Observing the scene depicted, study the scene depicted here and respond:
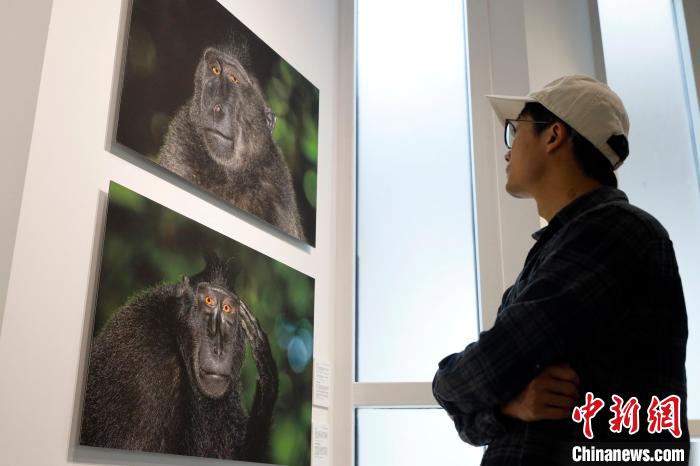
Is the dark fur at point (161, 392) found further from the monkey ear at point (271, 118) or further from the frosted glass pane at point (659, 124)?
the frosted glass pane at point (659, 124)

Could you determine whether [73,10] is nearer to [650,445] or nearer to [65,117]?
[65,117]

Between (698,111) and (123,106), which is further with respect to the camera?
(698,111)

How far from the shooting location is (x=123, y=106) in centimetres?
170

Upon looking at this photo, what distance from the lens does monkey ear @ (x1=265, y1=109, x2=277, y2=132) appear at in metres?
2.32

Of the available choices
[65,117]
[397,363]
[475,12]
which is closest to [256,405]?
[397,363]

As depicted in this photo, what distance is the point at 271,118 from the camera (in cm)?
234

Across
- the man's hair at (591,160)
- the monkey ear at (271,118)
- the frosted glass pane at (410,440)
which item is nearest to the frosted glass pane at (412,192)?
the frosted glass pane at (410,440)

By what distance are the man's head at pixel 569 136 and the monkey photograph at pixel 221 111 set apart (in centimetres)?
87

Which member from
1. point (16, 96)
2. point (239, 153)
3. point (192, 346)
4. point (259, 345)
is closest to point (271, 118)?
point (239, 153)

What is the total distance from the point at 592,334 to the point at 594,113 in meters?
0.46

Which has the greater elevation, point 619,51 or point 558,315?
point 619,51

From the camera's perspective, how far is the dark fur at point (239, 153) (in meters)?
1.91

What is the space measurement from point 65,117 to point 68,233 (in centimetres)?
25

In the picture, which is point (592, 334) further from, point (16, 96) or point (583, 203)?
point (16, 96)
